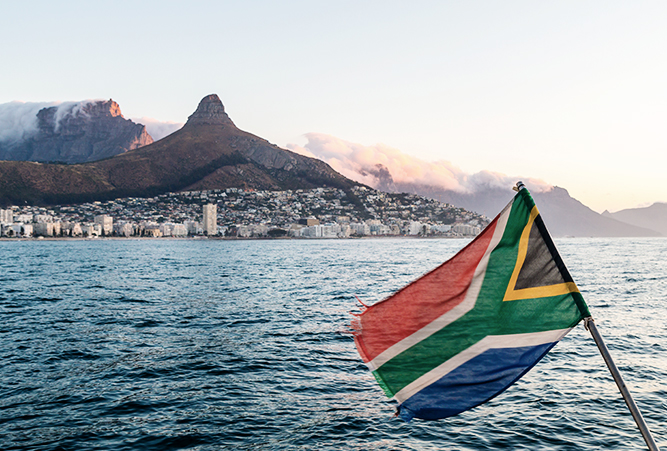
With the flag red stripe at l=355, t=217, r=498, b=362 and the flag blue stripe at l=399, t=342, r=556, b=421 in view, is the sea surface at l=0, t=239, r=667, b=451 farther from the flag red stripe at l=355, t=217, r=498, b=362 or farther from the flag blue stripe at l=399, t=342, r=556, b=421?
the flag blue stripe at l=399, t=342, r=556, b=421

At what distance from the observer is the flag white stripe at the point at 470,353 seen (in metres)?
4.27

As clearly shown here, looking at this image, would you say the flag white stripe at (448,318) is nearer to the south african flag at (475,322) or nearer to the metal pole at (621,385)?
the south african flag at (475,322)

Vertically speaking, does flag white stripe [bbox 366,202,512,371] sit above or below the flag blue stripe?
above

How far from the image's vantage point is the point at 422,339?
14.8 feet

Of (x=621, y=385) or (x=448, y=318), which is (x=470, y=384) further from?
(x=621, y=385)

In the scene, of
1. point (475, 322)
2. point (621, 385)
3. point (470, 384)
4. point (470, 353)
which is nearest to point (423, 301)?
point (475, 322)

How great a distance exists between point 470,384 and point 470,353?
280 mm

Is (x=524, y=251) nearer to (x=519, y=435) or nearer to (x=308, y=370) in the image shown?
(x=519, y=435)

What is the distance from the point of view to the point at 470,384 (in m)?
4.38

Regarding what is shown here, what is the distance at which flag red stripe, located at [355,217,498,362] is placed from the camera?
4.48 m

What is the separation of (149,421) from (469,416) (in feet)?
22.6

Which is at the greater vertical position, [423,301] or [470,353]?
[423,301]

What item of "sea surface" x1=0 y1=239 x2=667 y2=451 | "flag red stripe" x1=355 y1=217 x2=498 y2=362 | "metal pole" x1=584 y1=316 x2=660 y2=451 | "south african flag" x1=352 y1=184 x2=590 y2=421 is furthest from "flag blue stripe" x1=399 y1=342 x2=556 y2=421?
"sea surface" x1=0 y1=239 x2=667 y2=451

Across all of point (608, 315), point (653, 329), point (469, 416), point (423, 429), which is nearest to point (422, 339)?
point (423, 429)
